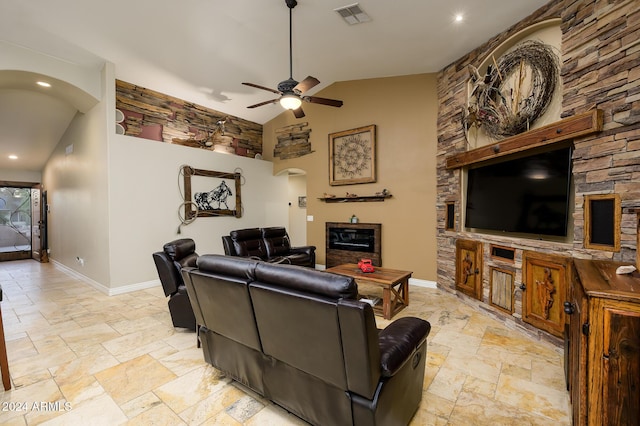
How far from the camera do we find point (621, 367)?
48.1 inches

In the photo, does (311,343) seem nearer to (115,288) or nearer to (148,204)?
(115,288)

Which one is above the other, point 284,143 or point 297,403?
point 284,143

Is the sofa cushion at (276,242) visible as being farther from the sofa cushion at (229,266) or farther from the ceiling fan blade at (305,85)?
the sofa cushion at (229,266)

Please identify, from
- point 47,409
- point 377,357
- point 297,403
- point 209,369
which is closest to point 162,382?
point 209,369

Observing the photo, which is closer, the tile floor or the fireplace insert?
the tile floor

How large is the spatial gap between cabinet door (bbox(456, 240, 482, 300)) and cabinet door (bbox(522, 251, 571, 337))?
0.69 m

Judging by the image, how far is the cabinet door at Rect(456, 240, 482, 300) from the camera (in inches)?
145

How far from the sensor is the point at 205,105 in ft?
19.7

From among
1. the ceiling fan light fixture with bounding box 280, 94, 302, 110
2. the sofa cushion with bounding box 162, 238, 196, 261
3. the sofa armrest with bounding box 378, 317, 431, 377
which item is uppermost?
the ceiling fan light fixture with bounding box 280, 94, 302, 110

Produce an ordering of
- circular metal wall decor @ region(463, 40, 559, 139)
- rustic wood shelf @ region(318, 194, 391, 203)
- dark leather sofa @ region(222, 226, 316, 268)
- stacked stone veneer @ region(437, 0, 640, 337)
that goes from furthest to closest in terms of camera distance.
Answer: rustic wood shelf @ region(318, 194, 391, 203)
dark leather sofa @ region(222, 226, 316, 268)
circular metal wall decor @ region(463, 40, 559, 139)
stacked stone veneer @ region(437, 0, 640, 337)

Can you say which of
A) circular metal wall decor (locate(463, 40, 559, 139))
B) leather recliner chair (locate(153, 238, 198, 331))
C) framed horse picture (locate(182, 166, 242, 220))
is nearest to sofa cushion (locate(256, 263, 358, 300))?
leather recliner chair (locate(153, 238, 198, 331))

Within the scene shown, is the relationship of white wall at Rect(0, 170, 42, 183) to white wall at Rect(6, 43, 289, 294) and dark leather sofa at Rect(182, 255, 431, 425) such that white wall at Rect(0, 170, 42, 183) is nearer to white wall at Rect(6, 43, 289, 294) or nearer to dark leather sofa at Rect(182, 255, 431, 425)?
white wall at Rect(6, 43, 289, 294)

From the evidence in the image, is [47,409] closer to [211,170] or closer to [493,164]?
[211,170]

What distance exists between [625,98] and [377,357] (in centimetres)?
284
